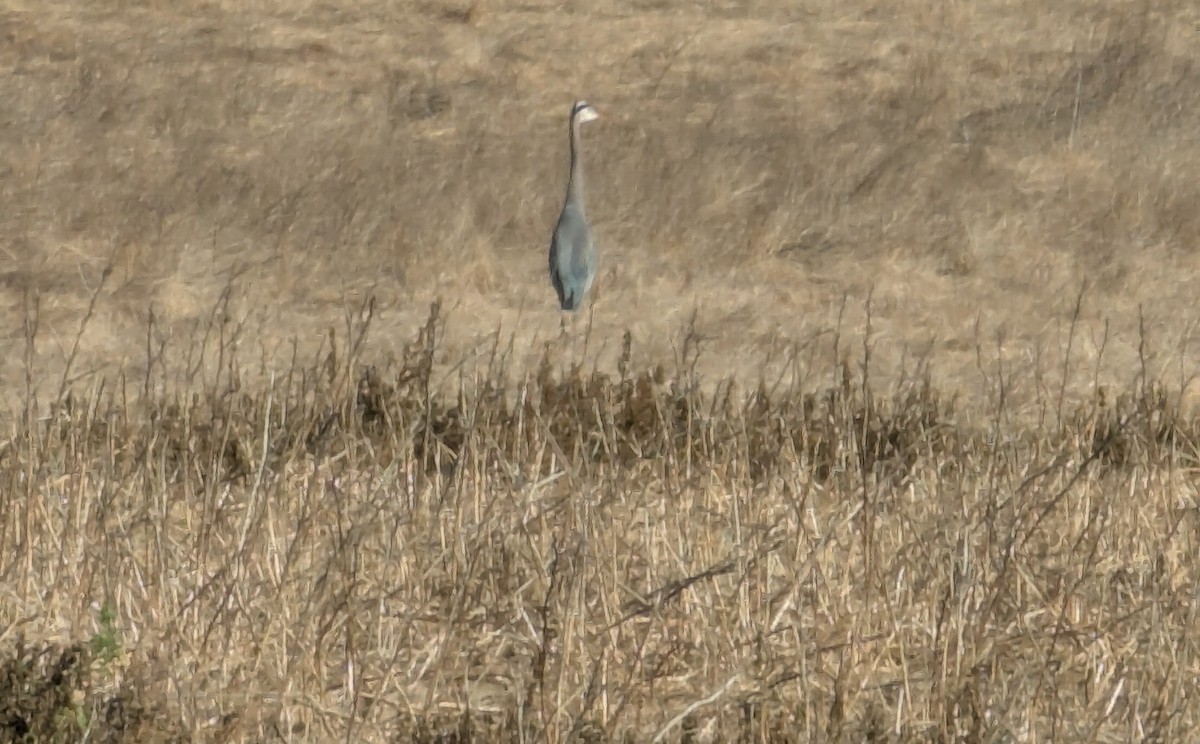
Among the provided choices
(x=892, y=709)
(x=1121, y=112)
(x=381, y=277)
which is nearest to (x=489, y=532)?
(x=892, y=709)

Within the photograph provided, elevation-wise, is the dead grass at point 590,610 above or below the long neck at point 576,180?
above

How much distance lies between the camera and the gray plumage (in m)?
9.98

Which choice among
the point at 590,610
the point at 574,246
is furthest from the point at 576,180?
the point at 590,610

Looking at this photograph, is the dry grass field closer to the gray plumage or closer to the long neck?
the gray plumage

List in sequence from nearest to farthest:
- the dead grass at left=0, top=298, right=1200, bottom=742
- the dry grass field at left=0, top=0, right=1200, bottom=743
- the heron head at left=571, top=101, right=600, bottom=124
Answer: the dead grass at left=0, top=298, right=1200, bottom=742, the dry grass field at left=0, top=0, right=1200, bottom=743, the heron head at left=571, top=101, right=600, bottom=124

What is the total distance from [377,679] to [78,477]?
1.74 metres

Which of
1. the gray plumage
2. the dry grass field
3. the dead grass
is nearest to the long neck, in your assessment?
the gray plumage

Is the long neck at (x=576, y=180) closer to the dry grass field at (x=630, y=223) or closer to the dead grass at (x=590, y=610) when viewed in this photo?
the dry grass field at (x=630, y=223)

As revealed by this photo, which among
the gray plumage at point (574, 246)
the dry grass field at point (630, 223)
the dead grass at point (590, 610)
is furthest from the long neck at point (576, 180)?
the dead grass at point (590, 610)

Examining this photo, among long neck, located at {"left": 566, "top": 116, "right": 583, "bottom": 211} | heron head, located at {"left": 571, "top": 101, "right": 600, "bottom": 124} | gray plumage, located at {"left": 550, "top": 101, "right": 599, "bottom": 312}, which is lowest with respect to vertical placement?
gray plumage, located at {"left": 550, "top": 101, "right": 599, "bottom": 312}

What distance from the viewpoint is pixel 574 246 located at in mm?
9977

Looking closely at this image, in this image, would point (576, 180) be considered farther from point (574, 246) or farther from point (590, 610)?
point (590, 610)

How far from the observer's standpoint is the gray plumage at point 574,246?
9.98 meters

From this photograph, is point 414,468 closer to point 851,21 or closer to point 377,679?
point 377,679
